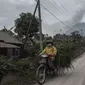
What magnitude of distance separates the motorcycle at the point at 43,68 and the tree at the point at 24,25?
98.3 feet

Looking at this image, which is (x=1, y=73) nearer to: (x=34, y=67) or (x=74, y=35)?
(x=34, y=67)

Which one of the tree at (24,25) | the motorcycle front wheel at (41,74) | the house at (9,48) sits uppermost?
the tree at (24,25)

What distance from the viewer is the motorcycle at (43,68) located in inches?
372

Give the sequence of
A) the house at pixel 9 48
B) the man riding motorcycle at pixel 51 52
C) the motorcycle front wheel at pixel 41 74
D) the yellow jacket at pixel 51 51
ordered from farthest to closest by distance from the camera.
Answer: the house at pixel 9 48, the yellow jacket at pixel 51 51, the man riding motorcycle at pixel 51 52, the motorcycle front wheel at pixel 41 74

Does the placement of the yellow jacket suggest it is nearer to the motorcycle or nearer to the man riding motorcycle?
the man riding motorcycle

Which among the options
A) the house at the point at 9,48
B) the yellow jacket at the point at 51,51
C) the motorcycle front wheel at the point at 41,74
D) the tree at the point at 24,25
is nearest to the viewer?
the motorcycle front wheel at the point at 41,74

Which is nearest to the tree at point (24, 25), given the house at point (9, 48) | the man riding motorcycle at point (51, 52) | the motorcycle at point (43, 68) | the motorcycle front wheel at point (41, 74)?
the house at point (9, 48)

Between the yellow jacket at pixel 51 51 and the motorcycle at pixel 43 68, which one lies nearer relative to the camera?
the motorcycle at pixel 43 68

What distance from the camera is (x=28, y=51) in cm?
3008

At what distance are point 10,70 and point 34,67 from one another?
2.78 metres

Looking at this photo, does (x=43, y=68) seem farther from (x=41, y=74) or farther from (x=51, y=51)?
(x=51, y=51)

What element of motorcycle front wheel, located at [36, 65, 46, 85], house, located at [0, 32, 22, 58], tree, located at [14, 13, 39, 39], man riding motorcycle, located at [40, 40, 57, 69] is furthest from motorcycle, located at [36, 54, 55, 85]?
tree, located at [14, 13, 39, 39]

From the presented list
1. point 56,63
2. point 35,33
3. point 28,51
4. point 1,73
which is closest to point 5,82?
point 1,73

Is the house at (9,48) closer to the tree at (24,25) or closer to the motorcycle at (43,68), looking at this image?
the tree at (24,25)
